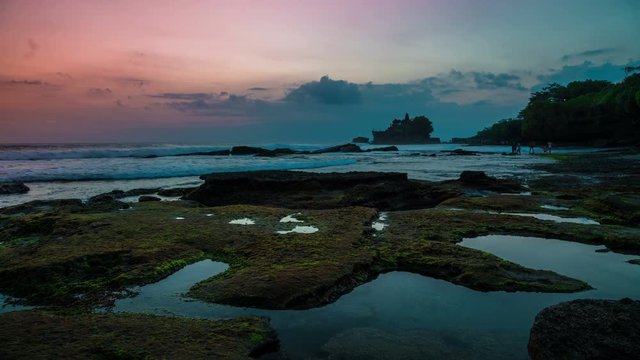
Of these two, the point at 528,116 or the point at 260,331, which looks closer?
the point at 260,331

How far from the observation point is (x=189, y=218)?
1105 centimetres

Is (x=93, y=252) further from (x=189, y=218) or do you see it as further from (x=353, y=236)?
(x=353, y=236)

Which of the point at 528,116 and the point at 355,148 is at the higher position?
the point at 528,116

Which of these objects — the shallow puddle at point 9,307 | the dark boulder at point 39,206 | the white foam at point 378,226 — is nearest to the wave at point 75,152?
the dark boulder at point 39,206

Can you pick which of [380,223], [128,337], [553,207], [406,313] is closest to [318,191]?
[380,223]

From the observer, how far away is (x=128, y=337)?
434 cm

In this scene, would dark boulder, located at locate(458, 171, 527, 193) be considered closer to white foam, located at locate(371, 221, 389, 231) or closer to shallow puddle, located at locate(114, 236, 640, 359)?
white foam, located at locate(371, 221, 389, 231)

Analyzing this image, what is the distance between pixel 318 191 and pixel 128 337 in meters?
12.6

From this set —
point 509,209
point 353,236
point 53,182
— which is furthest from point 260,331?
point 53,182

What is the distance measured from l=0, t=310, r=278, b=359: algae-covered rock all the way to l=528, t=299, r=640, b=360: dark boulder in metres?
2.73

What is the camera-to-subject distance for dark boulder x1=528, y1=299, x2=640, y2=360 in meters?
3.81

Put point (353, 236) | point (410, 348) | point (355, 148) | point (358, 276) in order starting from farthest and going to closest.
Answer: point (355, 148), point (353, 236), point (358, 276), point (410, 348)

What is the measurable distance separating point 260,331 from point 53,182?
27384mm

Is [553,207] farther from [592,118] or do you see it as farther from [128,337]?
[592,118]
